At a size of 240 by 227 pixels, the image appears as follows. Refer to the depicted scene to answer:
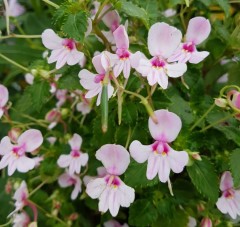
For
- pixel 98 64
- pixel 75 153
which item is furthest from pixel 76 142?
pixel 98 64

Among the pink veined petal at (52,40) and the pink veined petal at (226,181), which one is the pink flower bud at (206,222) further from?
the pink veined petal at (52,40)

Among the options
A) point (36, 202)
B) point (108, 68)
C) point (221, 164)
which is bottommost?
point (36, 202)

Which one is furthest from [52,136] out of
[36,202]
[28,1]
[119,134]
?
[28,1]

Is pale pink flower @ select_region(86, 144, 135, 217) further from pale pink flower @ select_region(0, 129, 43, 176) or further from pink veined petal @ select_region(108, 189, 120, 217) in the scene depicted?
pale pink flower @ select_region(0, 129, 43, 176)

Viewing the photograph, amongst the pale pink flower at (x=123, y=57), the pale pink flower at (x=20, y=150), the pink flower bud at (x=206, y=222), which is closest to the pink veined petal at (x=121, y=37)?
the pale pink flower at (x=123, y=57)

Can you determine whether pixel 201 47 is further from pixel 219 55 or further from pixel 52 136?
pixel 52 136
